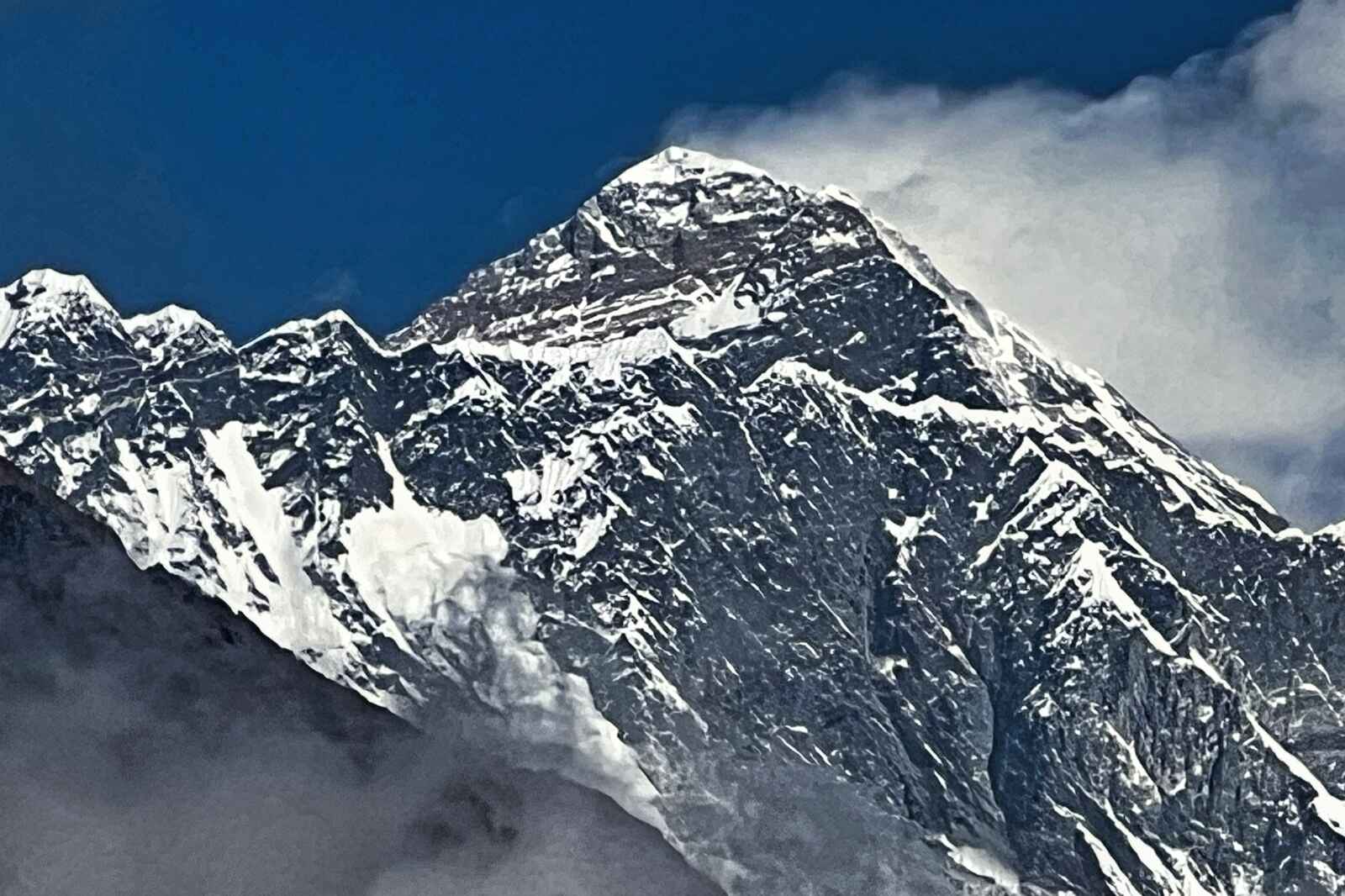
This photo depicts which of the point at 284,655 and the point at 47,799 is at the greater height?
the point at 284,655

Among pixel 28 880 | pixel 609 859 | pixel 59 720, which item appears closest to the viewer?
pixel 28 880

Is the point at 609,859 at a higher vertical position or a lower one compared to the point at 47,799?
higher

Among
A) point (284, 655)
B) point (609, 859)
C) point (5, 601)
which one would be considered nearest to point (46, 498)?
point (5, 601)

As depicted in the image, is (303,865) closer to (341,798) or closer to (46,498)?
(341,798)

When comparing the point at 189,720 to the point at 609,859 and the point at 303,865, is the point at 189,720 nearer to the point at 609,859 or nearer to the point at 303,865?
the point at 303,865

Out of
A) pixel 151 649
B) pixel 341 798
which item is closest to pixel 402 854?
pixel 341 798

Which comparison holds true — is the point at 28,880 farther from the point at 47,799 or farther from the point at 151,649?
the point at 151,649

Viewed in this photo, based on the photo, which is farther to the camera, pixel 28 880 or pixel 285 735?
pixel 285 735

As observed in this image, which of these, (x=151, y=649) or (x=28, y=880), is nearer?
(x=28, y=880)

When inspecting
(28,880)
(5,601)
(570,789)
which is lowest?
(28,880)

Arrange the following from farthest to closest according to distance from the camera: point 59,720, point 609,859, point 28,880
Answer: point 609,859
point 59,720
point 28,880
